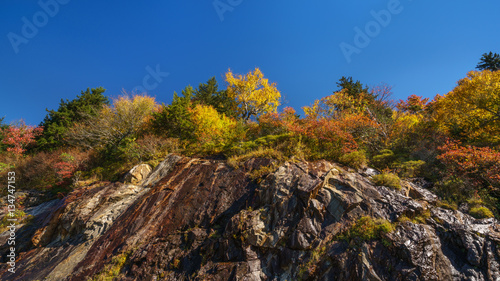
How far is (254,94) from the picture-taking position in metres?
21.1

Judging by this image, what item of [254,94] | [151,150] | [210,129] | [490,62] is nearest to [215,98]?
[254,94]

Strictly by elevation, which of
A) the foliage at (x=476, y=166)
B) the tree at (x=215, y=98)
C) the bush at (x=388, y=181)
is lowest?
the bush at (x=388, y=181)

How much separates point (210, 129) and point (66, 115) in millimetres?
17581

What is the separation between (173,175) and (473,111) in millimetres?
16396

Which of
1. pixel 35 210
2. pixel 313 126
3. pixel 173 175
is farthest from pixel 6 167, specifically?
pixel 313 126

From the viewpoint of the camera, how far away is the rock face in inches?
164

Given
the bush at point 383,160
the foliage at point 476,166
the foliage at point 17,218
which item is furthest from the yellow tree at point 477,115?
the foliage at point 17,218

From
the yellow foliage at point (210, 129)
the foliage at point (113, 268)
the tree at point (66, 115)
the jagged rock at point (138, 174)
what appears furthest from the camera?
the tree at point (66, 115)

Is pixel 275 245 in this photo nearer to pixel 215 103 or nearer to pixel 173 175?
pixel 173 175

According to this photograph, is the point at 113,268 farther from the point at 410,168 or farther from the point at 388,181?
the point at 410,168

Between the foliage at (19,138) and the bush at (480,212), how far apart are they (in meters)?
30.5

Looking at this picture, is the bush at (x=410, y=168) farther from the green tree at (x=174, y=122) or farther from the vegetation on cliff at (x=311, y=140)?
the green tree at (x=174, y=122)

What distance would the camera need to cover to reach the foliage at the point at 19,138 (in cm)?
1683

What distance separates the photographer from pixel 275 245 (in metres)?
5.05
